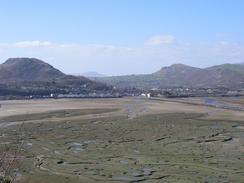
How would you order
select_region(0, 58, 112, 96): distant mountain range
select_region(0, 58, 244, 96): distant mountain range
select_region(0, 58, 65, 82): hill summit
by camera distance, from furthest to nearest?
select_region(0, 58, 65, 82): hill summit → select_region(0, 58, 244, 96): distant mountain range → select_region(0, 58, 112, 96): distant mountain range

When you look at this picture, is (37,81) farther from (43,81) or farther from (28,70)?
(28,70)

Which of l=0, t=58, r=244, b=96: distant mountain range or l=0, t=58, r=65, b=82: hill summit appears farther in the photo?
l=0, t=58, r=65, b=82: hill summit

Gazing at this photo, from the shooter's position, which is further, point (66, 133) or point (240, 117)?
point (240, 117)

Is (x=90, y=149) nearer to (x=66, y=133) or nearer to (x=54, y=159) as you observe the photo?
(x=54, y=159)

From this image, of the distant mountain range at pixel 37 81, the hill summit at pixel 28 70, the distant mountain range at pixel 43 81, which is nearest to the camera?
the distant mountain range at pixel 37 81

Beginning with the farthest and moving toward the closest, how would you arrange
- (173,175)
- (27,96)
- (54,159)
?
(27,96) → (54,159) → (173,175)

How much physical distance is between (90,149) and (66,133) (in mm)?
7996

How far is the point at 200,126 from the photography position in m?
45.4

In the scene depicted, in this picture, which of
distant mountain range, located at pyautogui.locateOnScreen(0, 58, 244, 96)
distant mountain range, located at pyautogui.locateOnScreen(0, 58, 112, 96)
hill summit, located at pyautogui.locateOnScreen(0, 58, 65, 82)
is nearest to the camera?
distant mountain range, located at pyautogui.locateOnScreen(0, 58, 112, 96)

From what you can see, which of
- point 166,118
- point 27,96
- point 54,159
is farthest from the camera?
point 27,96

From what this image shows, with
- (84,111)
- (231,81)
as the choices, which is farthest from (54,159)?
(231,81)

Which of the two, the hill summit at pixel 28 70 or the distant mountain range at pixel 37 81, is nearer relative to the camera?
the distant mountain range at pixel 37 81

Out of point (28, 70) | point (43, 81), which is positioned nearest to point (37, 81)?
point (43, 81)

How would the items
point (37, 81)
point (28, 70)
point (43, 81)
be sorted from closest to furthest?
1. point (37, 81)
2. point (43, 81)
3. point (28, 70)
